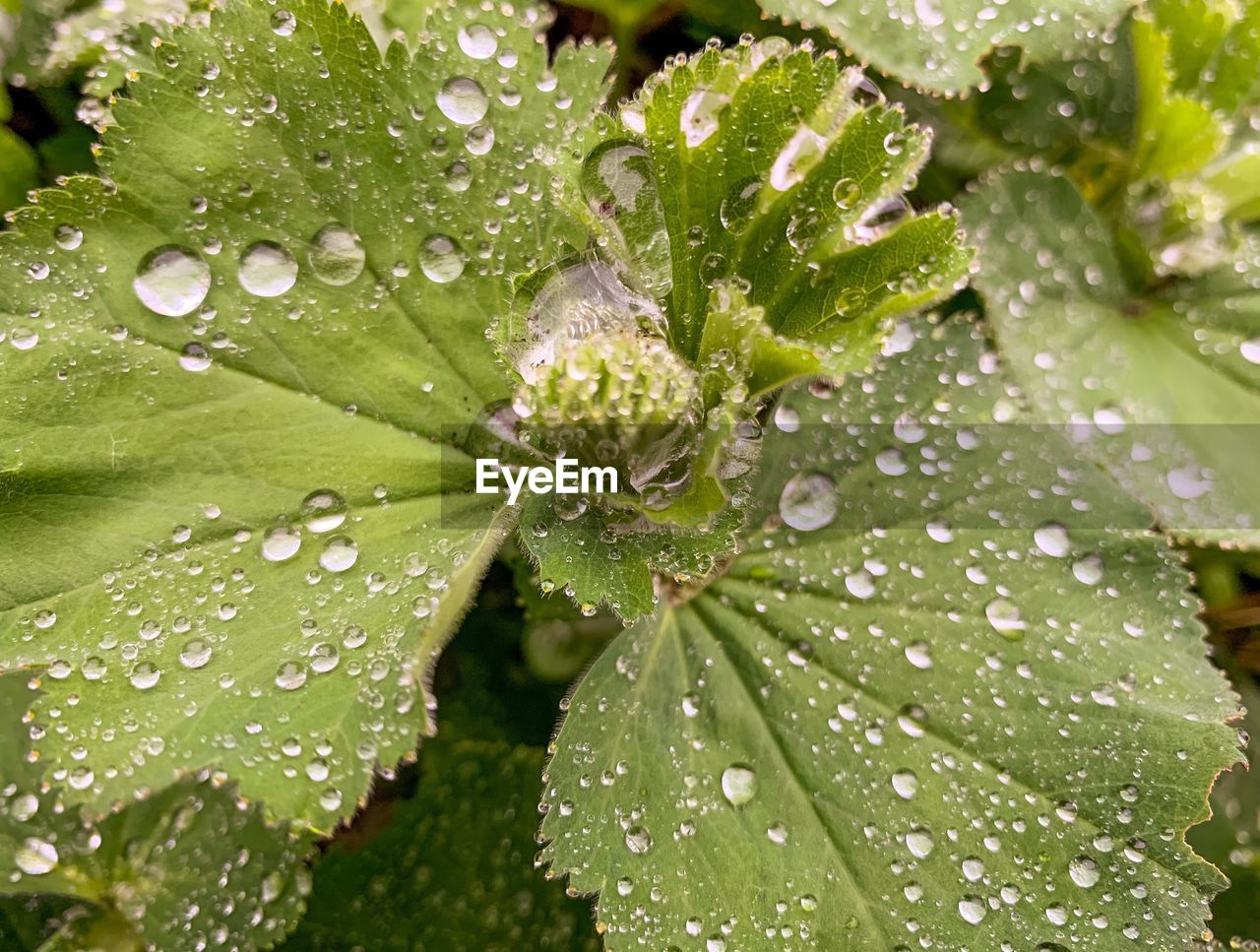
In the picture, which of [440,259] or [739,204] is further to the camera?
[440,259]

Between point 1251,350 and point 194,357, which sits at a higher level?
point 194,357

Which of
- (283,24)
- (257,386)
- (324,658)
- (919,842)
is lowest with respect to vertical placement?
(919,842)

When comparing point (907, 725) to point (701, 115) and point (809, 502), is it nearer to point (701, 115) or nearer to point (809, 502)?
point (809, 502)

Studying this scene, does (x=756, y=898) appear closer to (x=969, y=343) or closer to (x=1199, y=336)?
(x=969, y=343)

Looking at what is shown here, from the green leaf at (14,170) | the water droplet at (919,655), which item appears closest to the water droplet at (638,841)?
the water droplet at (919,655)

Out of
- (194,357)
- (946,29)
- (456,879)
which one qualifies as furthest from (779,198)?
(456,879)

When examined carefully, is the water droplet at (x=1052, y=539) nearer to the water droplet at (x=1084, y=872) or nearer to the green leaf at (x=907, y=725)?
the green leaf at (x=907, y=725)

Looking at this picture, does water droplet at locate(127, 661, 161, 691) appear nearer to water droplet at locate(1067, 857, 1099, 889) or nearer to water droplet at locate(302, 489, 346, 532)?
water droplet at locate(302, 489, 346, 532)
